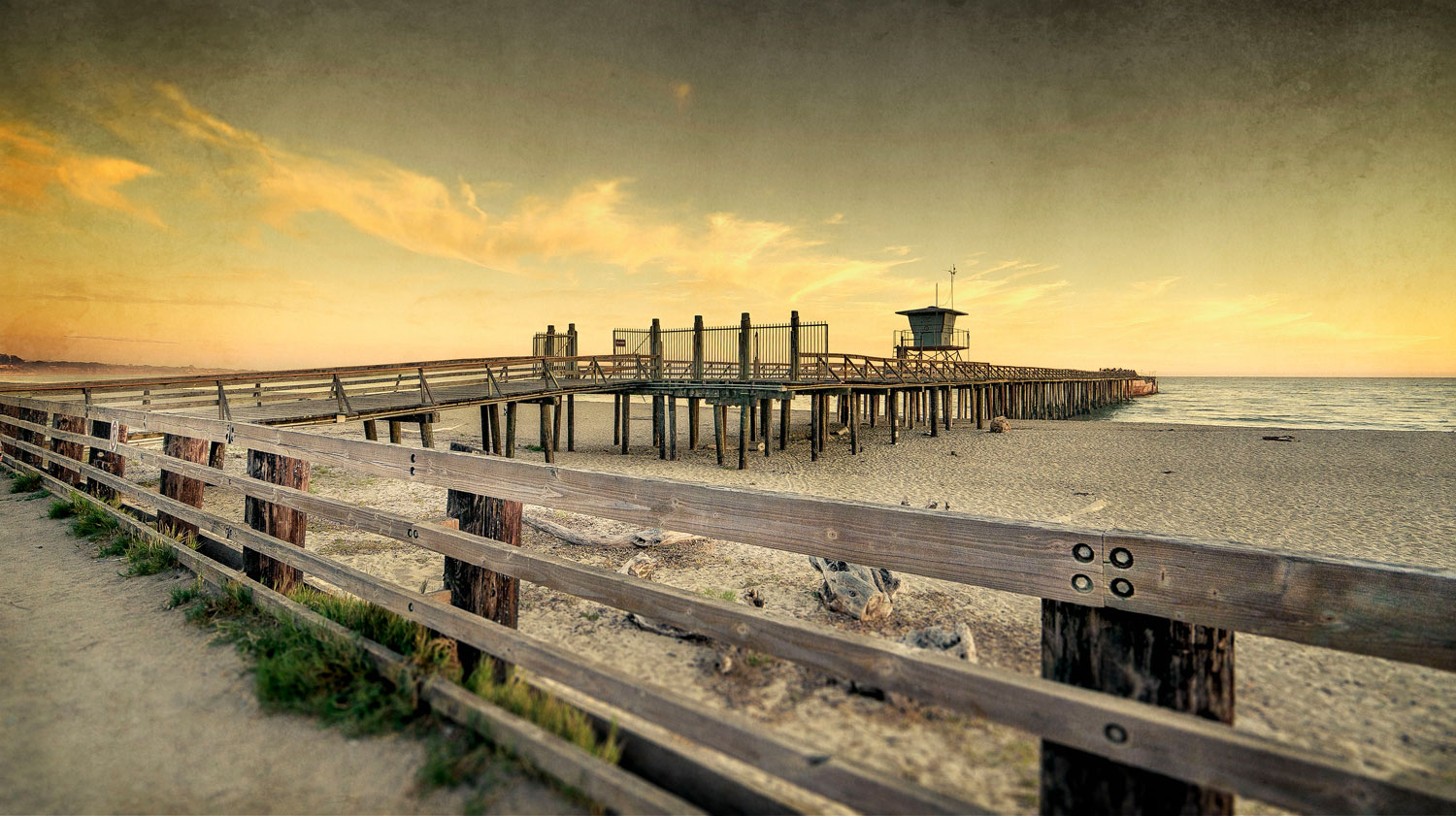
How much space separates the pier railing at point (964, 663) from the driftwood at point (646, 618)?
4.31 feet

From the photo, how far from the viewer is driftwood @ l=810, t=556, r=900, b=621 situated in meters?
6.19

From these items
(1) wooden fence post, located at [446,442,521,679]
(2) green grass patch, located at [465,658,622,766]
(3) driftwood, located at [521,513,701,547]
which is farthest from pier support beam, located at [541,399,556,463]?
(2) green grass patch, located at [465,658,622,766]

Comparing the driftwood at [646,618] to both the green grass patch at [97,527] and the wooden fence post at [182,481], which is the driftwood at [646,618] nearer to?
the wooden fence post at [182,481]

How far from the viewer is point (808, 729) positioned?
3992 mm

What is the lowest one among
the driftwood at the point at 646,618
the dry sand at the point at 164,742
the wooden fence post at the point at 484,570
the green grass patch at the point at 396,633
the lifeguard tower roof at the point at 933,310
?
the driftwood at the point at 646,618

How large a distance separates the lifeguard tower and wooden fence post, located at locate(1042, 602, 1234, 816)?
132ft

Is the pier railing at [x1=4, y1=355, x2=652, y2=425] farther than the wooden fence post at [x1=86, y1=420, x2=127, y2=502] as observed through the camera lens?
Yes

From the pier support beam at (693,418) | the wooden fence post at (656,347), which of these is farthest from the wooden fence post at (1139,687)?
the wooden fence post at (656,347)

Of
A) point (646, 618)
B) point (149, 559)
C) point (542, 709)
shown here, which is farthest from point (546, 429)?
point (542, 709)

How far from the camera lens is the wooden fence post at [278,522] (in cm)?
434

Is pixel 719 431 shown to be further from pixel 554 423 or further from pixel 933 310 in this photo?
pixel 933 310

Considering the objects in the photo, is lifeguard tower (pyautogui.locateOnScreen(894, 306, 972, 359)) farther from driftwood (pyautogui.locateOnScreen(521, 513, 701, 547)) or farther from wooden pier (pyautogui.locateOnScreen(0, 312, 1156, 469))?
driftwood (pyautogui.locateOnScreen(521, 513, 701, 547))

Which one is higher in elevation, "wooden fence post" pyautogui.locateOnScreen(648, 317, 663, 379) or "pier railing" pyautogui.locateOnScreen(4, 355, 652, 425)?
"wooden fence post" pyautogui.locateOnScreen(648, 317, 663, 379)

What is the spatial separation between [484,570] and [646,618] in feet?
4.23
